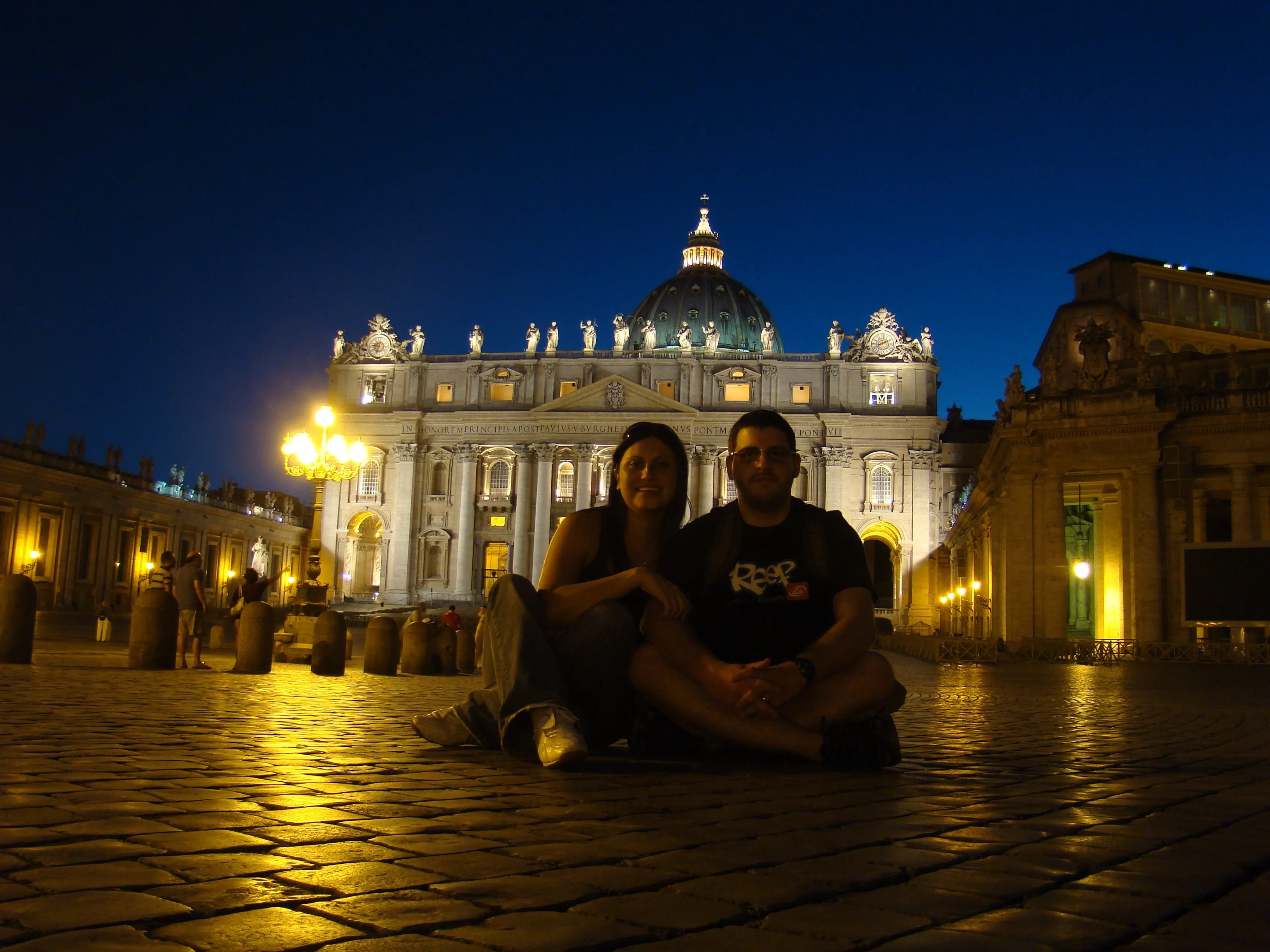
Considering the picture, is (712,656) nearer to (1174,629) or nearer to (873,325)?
(1174,629)

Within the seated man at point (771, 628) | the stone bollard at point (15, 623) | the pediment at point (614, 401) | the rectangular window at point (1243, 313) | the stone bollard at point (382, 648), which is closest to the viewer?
the seated man at point (771, 628)

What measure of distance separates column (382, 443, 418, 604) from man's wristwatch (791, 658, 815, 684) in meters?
62.4

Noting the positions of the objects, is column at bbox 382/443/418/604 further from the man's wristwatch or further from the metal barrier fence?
the man's wristwatch

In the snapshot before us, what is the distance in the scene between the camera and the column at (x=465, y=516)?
65688 mm

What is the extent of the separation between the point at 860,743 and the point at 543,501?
201 ft

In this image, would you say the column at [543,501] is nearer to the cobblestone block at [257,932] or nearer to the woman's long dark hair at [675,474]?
the woman's long dark hair at [675,474]

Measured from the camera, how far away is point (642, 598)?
5512 millimetres

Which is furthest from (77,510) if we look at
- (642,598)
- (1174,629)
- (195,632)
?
(642,598)

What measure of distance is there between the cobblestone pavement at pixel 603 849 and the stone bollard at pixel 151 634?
751 cm

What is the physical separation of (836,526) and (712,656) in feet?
2.98

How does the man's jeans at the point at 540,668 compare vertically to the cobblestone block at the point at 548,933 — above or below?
above

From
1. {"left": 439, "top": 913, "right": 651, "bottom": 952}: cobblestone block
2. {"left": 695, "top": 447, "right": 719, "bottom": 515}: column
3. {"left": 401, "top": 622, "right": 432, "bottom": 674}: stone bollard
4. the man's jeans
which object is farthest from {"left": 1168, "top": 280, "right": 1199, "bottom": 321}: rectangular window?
{"left": 439, "top": 913, "right": 651, "bottom": 952}: cobblestone block

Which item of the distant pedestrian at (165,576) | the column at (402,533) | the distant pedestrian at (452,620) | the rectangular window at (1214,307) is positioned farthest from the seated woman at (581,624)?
the column at (402,533)

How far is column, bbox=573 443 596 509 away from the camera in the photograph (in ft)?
214
